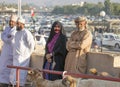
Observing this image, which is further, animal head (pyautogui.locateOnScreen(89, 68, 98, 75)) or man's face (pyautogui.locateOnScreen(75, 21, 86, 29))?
man's face (pyautogui.locateOnScreen(75, 21, 86, 29))

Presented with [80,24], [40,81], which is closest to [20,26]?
[80,24]

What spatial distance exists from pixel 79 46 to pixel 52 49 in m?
0.58

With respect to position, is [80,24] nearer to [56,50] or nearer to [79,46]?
[79,46]

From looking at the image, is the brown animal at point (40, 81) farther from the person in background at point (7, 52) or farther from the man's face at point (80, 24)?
the person in background at point (7, 52)

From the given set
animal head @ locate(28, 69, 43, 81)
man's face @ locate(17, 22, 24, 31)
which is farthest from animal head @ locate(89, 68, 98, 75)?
man's face @ locate(17, 22, 24, 31)

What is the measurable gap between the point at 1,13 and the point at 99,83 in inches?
4551

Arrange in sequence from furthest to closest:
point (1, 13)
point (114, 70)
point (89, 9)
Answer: point (89, 9) < point (1, 13) < point (114, 70)

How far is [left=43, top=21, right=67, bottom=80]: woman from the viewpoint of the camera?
22.6 feet

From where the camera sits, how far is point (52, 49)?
697 centimetres

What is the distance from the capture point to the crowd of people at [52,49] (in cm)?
668

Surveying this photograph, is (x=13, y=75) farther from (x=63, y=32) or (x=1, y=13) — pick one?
(x=1, y=13)

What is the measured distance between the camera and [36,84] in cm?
563

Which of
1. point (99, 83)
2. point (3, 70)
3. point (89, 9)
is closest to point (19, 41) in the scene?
point (3, 70)

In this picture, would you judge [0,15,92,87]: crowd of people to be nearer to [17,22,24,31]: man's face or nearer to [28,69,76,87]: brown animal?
[17,22,24,31]: man's face
